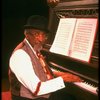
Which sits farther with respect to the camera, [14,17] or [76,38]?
[14,17]

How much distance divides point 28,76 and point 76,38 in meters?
0.83

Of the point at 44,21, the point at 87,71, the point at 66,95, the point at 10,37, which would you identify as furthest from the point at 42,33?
the point at 10,37

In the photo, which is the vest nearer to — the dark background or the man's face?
the man's face

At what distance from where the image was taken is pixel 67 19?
3.34 meters

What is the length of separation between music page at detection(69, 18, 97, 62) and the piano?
0.10m

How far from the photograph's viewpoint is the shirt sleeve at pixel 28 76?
253 cm

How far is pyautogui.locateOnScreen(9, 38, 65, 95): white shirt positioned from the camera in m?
2.53

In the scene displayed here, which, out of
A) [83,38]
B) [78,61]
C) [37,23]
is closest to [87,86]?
[78,61]

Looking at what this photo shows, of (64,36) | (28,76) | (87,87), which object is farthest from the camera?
(64,36)

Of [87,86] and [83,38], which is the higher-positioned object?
[83,38]

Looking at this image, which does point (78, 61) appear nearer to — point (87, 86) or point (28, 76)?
point (87, 86)

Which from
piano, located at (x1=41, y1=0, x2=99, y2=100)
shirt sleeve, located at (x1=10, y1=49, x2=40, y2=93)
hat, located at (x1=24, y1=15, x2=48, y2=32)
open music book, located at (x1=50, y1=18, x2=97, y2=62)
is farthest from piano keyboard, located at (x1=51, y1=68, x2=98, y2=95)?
hat, located at (x1=24, y1=15, x2=48, y2=32)

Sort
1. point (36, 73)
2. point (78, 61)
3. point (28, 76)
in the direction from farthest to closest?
point (78, 61) → point (36, 73) → point (28, 76)

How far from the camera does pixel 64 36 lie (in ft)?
10.8
